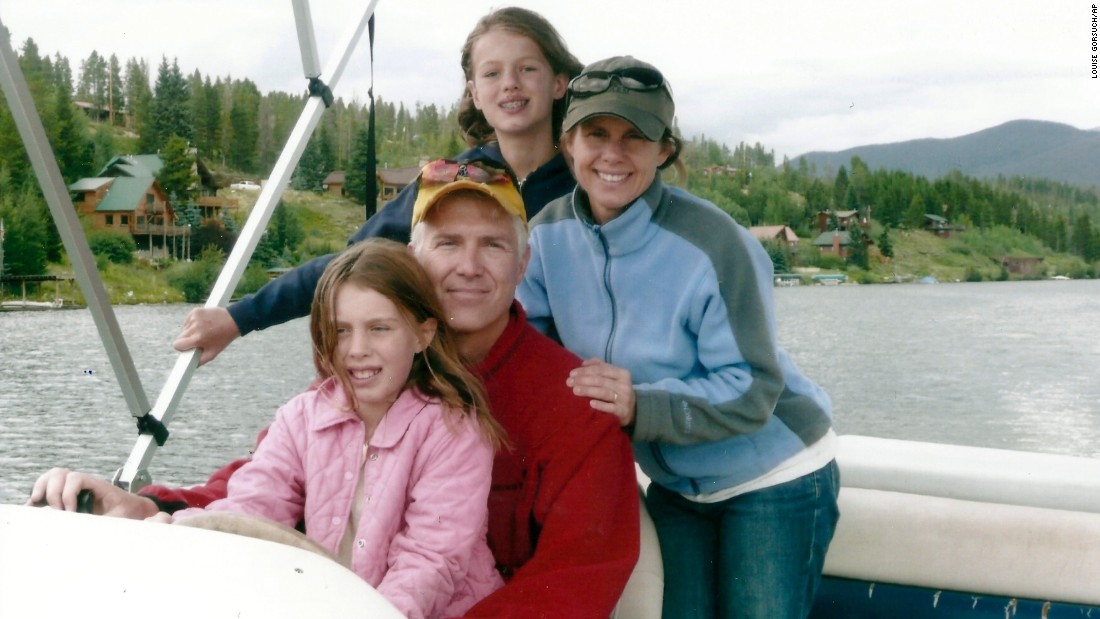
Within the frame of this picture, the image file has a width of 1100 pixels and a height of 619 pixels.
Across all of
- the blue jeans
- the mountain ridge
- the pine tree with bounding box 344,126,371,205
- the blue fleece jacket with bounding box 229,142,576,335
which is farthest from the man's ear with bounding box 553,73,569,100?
the mountain ridge

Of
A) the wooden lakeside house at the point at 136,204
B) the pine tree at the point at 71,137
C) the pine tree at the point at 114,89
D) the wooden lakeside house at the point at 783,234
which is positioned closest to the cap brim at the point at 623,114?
the wooden lakeside house at the point at 136,204

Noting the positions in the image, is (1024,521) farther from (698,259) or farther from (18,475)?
(18,475)

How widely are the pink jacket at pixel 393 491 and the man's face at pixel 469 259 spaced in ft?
0.49

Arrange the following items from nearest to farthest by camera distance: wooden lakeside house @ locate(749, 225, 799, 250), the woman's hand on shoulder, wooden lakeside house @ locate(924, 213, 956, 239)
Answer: the woman's hand on shoulder → wooden lakeside house @ locate(749, 225, 799, 250) → wooden lakeside house @ locate(924, 213, 956, 239)

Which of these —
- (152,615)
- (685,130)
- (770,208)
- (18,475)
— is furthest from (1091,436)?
(152,615)

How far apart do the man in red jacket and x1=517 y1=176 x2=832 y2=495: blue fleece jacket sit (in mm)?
125

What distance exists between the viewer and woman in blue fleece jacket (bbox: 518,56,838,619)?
1521 millimetres

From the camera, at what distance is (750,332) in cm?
151

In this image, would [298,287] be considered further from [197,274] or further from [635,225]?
[197,274]

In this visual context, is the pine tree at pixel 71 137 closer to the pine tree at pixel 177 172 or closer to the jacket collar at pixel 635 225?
the pine tree at pixel 177 172

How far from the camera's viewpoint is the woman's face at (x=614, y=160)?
63.7 inches

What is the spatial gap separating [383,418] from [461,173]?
36cm

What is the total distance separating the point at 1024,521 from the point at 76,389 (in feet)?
14.9

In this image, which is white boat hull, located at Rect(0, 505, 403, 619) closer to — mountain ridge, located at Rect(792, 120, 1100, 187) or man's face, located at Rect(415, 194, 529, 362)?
man's face, located at Rect(415, 194, 529, 362)
